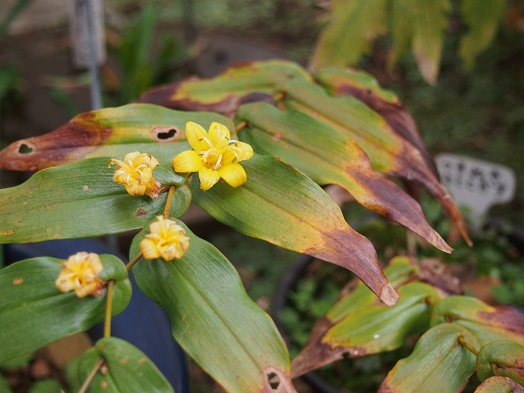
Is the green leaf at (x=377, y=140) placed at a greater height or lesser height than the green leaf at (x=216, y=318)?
greater

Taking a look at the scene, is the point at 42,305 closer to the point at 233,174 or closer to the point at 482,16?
the point at 233,174

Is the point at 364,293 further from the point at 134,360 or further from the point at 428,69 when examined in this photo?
the point at 428,69

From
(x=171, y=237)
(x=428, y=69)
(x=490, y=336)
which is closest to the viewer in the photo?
(x=171, y=237)

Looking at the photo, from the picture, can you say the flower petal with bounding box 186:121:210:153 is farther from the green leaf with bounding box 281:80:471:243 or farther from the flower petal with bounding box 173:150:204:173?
the green leaf with bounding box 281:80:471:243

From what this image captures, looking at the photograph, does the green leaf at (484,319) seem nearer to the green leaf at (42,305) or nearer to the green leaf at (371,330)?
the green leaf at (371,330)

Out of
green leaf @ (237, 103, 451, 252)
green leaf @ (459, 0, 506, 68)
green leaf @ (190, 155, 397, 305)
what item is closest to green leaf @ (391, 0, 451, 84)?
green leaf @ (459, 0, 506, 68)

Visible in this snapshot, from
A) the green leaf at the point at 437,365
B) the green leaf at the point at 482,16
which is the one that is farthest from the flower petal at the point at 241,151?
the green leaf at the point at 482,16

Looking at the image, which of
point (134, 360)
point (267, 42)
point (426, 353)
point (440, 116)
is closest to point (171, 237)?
point (134, 360)
